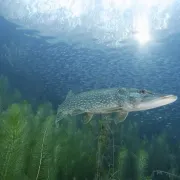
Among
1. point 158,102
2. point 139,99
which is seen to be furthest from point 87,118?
point 158,102

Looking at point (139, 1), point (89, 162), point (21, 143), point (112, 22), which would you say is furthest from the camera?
point (112, 22)

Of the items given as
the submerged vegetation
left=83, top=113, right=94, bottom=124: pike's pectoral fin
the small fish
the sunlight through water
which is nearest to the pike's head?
the small fish

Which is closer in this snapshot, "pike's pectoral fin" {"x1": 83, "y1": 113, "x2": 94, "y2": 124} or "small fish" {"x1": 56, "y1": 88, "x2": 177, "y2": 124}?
"small fish" {"x1": 56, "y1": 88, "x2": 177, "y2": 124}

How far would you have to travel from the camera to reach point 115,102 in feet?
19.4

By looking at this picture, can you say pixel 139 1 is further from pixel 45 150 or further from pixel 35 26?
pixel 45 150

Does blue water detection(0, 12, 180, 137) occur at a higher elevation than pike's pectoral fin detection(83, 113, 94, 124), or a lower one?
higher

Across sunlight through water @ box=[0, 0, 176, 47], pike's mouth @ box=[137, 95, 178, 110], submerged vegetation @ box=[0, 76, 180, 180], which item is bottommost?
submerged vegetation @ box=[0, 76, 180, 180]

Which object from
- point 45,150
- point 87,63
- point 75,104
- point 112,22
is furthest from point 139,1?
point 45,150

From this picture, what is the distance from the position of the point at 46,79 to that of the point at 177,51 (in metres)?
13.9

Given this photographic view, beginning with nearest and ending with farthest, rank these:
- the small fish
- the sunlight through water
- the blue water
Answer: the small fish
the sunlight through water
the blue water

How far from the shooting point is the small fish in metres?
5.42

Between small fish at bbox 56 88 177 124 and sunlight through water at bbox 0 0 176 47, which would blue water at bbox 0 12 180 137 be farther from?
small fish at bbox 56 88 177 124

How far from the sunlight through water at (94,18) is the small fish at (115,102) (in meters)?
12.4

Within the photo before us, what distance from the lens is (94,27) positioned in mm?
18969
